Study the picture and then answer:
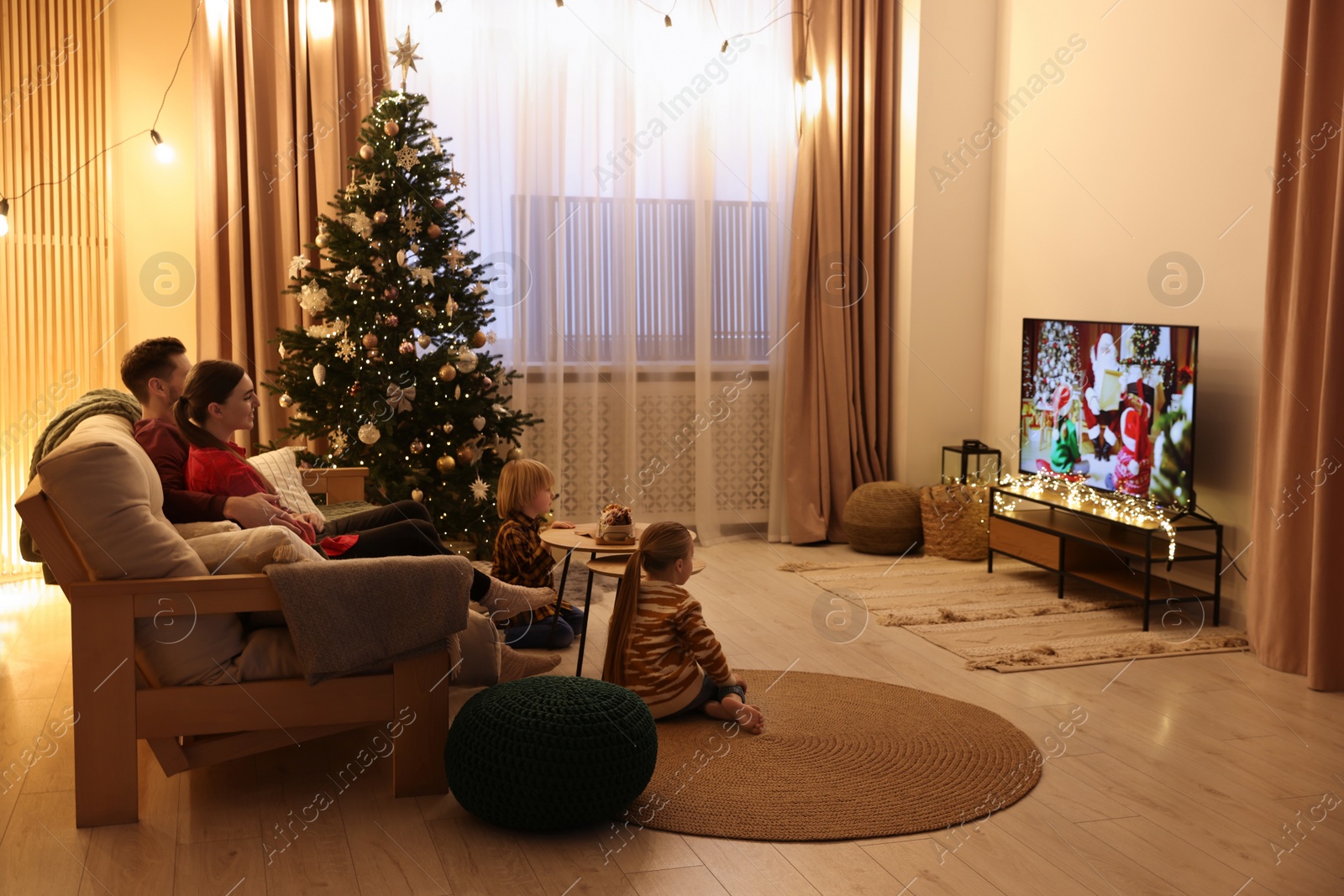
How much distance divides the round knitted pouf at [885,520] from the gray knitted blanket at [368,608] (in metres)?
3.40

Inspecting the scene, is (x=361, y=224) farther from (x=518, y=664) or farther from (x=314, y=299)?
(x=518, y=664)

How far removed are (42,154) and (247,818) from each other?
3.80 meters

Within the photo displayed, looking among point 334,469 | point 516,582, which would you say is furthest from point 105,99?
point 516,582

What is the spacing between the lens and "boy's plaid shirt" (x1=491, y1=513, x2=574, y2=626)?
13.0ft

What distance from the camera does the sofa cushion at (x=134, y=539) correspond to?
258 cm

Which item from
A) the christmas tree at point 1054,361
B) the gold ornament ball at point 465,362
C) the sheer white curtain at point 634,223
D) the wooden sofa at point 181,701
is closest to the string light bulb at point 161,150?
the sheer white curtain at point 634,223

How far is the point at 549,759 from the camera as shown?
2.58 meters

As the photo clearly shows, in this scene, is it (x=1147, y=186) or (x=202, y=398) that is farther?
(x=1147, y=186)

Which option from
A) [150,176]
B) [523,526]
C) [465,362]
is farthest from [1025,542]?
[150,176]

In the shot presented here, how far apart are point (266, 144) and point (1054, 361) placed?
383cm

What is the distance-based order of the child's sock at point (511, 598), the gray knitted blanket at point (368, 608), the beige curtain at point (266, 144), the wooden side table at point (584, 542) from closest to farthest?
1. the gray knitted blanket at point (368, 608)
2. the wooden side table at point (584, 542)
3. the child's sock at point (511, 598)
4. the beige curtain at point (266, 144)

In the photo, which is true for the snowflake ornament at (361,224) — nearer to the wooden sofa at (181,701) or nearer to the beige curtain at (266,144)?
the beige curtain at (266,144)

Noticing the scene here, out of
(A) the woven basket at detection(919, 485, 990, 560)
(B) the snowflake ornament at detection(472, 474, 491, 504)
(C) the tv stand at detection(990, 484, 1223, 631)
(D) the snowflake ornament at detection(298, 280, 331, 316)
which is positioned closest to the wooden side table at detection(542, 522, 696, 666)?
(B) the snowflake ornament at detection(472, 474, 491, 504)

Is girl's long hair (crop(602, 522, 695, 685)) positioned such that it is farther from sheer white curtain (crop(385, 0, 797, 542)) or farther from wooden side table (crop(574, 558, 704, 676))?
sheer white curtain (crop(385, 0, 797, 542))
